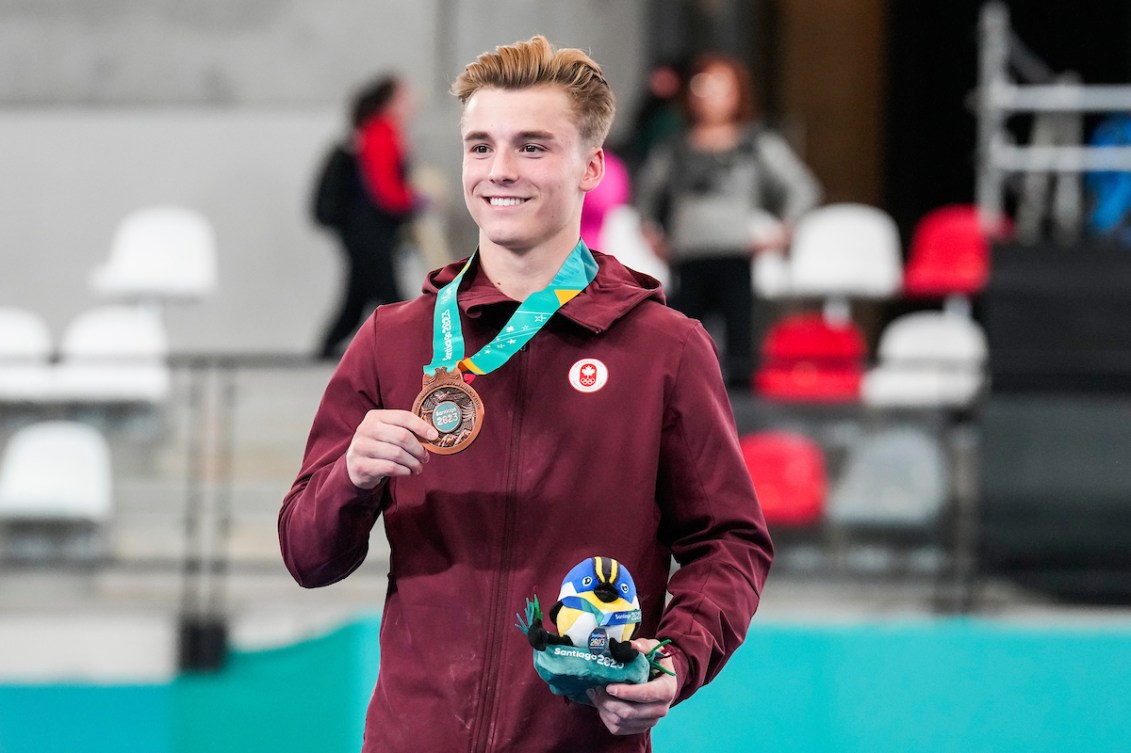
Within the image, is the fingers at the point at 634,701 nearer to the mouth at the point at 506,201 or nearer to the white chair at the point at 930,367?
the mouth at the point at 506,201

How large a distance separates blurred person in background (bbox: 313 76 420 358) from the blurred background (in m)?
0.41

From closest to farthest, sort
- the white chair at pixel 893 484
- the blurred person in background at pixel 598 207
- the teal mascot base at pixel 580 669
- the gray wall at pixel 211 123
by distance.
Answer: the teal mascot base at pixel 580 669
the white chair at pixel 893 484
the blurred person in background at pixel 598 207
the gray wall at pixel 211 123

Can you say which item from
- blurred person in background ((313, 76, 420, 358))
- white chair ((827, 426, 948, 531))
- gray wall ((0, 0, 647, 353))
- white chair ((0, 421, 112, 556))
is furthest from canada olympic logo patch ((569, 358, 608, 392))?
gray wall ((0, 0, 647, 353))

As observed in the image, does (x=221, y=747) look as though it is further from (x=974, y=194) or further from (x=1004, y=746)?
(x=974, y=194)

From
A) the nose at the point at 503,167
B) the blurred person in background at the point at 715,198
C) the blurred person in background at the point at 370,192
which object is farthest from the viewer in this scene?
the blurred person in background at the point at 370,192

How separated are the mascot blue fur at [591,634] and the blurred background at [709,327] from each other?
2.93m

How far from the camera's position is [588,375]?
231cm

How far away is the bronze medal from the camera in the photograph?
2.18 m

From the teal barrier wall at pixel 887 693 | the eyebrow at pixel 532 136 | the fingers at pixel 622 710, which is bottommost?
the teal barrier wall at pixel 887 693

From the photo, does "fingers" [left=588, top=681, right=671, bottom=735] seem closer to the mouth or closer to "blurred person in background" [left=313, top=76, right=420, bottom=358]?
the mouth

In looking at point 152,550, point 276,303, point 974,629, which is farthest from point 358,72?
point 974,629

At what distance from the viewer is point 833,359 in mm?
6551

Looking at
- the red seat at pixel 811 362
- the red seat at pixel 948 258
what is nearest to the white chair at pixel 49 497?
the red seat at pixel 811 362

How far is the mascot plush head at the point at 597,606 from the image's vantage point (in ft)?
6.67
